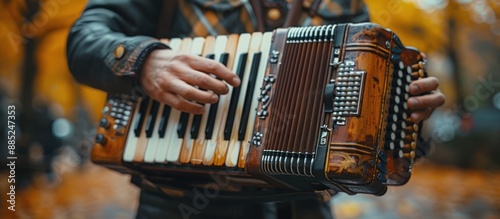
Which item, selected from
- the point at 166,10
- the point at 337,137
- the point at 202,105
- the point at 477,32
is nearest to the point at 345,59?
the point at 337,137

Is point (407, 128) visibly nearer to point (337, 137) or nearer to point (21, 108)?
point (337, 137)

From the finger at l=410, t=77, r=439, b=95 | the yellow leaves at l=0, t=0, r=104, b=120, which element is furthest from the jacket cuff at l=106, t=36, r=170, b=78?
the yellow leaves at l=0, t=0, r=104, b=120

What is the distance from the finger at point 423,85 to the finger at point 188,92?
1.92 feet

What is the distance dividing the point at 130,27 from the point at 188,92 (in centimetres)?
45

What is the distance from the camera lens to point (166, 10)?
1.98 meters

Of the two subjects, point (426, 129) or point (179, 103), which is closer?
point (179, 103)

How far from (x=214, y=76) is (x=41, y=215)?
5.88m

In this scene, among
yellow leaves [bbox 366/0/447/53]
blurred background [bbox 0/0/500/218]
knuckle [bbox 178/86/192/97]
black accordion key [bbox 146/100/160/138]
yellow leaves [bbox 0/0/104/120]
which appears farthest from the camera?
yellow leaves [bbox 366/0/447/53]

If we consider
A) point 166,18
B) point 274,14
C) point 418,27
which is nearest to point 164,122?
point 166,18

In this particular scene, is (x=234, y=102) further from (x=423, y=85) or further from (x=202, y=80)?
(x=423, y=85)

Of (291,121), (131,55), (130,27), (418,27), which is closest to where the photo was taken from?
(291,121)

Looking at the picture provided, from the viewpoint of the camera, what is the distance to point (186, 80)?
170 centimetres

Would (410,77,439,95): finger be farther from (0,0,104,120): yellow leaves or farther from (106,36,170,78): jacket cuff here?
(0,0,104,120): yellow leaves

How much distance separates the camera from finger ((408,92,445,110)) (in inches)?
67.4
